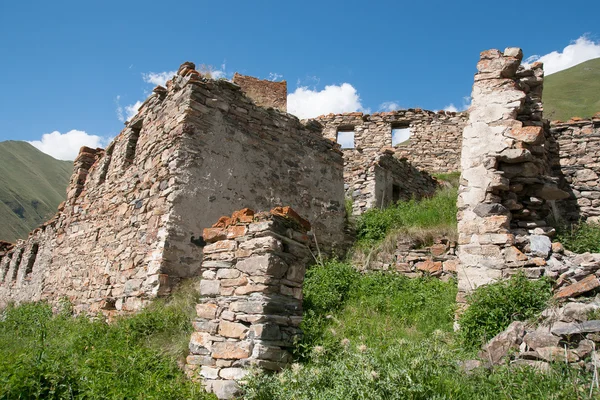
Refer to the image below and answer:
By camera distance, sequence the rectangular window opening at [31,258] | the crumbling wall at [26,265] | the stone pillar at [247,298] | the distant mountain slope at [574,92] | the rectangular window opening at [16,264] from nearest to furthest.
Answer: the stone pillar at [247,298]
the crumbling wall at [26,265]
the rectangular window opening at [31,258]
the rectangular window opening at [16,264]
the distant mountain slope at [574,92]

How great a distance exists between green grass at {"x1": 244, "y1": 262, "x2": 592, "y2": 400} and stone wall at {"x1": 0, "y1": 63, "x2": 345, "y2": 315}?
9.08ft

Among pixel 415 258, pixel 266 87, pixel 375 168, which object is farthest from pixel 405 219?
pixel 266 87

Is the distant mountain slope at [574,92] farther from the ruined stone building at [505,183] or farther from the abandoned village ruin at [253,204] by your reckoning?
the ruined stone building at [505,183]

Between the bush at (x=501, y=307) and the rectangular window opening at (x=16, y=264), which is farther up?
the rectangular window opening at (x=16, y=264)

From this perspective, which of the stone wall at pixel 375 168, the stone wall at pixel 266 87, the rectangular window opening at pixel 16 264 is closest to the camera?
the stone wall at pixel 375 168

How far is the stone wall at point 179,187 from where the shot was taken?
744 centimetres

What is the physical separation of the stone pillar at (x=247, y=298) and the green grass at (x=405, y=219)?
4668 millimetres

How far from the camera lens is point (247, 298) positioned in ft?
16.0

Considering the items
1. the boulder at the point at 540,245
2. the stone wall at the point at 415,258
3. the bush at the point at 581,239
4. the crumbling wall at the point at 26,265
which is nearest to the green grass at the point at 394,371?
the boulder at the point at 540,245

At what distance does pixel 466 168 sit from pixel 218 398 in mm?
4503

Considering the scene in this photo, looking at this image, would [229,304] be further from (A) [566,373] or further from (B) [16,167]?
(B) [16,167]

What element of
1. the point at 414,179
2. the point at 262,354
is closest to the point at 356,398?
the point at 262,354

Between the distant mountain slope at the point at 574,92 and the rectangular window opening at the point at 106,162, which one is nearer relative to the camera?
the rectangular window opening at the point at 106,162

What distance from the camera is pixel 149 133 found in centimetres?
918
